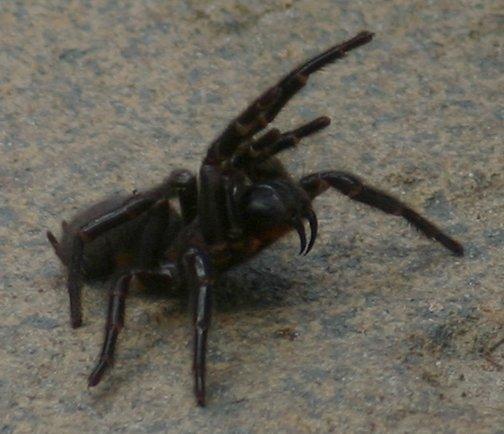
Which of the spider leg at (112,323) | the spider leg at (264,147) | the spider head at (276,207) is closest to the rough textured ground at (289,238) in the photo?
the spider leg at (112,323)

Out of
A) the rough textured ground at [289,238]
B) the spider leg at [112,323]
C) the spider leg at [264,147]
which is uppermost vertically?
the spider leg at [264,147]

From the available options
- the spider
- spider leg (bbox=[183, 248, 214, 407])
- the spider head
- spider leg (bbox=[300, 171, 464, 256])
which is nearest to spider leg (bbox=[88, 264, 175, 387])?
the spider

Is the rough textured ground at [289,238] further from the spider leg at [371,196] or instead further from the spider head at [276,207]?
the spider head at [276,207]

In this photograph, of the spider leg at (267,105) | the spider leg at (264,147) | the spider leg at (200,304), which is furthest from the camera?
the spider leg at (264,147)

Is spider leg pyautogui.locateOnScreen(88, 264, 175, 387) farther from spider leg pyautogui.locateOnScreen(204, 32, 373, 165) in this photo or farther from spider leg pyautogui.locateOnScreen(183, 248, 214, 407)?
spider leg pyautogui.locateOnScreen(204, 32, 373, 165)


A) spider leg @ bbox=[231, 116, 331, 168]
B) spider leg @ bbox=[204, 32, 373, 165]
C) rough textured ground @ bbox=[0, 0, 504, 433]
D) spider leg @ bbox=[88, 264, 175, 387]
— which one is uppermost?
spider leg @ bbox=[204, 32, 373, 165]

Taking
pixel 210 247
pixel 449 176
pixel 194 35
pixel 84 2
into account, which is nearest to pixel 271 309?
pixel 210 247

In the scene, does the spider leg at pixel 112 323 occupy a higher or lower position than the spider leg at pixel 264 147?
lower

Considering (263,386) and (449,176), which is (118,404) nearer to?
(263,386)

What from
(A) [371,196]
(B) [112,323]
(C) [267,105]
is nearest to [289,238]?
(A) [371,196]
